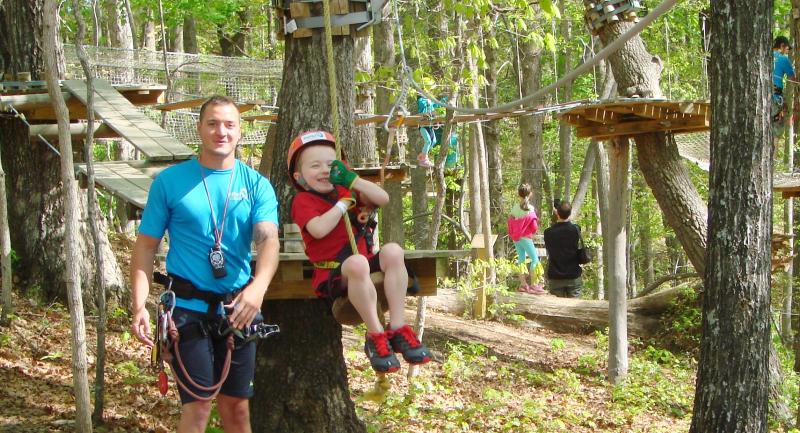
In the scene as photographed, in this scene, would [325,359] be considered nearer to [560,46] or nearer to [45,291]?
[45,291]

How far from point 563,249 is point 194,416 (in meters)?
8.62

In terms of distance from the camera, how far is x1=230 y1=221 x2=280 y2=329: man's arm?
11.2 ft

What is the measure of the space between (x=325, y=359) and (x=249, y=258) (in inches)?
59.0

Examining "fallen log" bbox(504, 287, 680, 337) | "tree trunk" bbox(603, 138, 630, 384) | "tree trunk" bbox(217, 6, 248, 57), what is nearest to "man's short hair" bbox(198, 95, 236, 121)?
"tree trunk" bbox(603, 138, 630, 384)

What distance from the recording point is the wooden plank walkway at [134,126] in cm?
557

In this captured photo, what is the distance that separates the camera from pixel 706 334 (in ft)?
18.0

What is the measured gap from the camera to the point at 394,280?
3992 mm

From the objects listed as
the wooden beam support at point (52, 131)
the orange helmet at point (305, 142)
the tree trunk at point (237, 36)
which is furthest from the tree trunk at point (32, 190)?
the tree trunk at point (237, 36)

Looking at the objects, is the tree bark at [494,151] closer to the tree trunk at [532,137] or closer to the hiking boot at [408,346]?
the tree trunk at [532,137]

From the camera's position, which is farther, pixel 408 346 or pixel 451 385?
pixel 451 385

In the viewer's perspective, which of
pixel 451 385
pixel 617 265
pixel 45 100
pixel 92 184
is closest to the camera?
pixel 92 184

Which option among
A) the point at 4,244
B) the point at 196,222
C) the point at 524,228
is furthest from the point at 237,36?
the point at 196,222

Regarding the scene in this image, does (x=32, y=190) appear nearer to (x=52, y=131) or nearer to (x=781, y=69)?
(x=52, y=131)

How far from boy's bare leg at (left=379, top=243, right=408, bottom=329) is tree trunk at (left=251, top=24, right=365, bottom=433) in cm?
94
